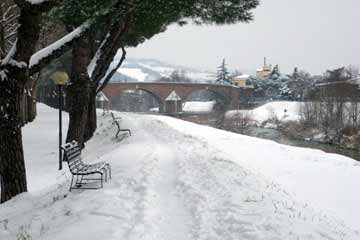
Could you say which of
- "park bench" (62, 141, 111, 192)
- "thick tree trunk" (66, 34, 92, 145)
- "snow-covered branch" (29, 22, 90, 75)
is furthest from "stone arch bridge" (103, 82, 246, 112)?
"snow-covered branch" (29, 22, 90, 75)

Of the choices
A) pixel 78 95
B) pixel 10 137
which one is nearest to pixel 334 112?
pixel 78 95

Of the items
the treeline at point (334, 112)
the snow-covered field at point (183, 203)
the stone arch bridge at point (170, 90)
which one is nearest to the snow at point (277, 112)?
the stone arch bridge at point (170, 90)

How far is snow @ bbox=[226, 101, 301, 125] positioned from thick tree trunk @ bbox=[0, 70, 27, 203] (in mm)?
46903

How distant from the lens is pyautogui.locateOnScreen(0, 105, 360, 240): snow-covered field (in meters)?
5.34

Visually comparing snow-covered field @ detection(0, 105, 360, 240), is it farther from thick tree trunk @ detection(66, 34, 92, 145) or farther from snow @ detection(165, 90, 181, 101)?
snow @ detection(165, 90, 181, 101)

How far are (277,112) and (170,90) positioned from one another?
676 inches

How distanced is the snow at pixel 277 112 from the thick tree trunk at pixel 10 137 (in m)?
46.9

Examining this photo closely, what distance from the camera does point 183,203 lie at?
673 centimetres

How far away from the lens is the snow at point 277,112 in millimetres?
54250

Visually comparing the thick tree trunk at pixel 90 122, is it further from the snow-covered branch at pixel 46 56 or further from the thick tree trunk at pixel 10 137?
the thick tree trunk at pixel 10 137

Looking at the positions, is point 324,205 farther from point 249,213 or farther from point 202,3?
point 202,3

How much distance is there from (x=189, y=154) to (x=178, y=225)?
5.70 metres

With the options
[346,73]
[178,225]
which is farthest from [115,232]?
[346,73]

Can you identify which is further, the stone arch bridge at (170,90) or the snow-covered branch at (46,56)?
the stone arch bridge at (170,90)
